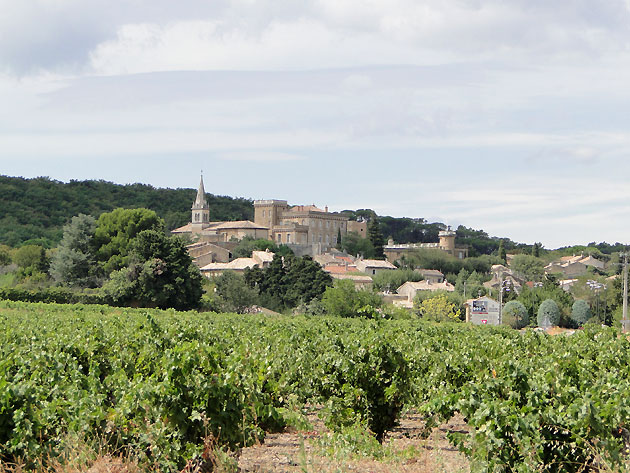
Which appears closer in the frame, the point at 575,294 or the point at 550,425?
the point at 550,425

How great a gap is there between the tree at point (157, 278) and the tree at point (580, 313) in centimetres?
3062

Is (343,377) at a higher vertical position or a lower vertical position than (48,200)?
lower

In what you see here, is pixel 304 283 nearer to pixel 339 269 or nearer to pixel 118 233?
pixel 118 233

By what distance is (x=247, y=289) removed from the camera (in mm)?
61156

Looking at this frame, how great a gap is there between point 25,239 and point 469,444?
10438cm

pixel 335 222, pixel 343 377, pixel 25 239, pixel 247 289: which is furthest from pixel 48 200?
pixel 343 377

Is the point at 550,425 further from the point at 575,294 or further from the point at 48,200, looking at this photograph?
the point at 48,200

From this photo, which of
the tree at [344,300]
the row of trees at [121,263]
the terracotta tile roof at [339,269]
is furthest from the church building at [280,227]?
the tree at [344,300]

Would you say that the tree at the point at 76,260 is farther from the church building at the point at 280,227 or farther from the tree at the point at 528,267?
the tree at the point at 528,267

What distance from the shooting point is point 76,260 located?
62500 mm

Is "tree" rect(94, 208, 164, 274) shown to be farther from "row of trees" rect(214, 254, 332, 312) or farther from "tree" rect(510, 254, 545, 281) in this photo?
"tree" rect(510, 254, 545, 281)

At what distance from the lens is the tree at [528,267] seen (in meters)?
117

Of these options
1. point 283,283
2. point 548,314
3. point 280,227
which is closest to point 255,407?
point 548,314

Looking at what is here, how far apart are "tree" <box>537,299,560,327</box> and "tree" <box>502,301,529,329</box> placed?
1.39m
